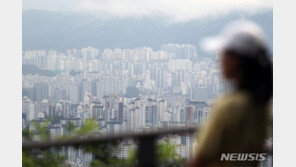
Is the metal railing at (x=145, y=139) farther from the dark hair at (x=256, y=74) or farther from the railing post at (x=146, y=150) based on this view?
the dark hair at (x=256, y=74)

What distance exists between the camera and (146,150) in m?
3.49

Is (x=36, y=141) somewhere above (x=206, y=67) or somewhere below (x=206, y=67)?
below

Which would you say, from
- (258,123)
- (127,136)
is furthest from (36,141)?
(258,123)

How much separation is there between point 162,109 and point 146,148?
333 mm

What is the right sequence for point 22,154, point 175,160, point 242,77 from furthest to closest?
1. point 175,160
2. point 22,154
3. point 242,77

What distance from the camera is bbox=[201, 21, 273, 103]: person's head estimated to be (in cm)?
190

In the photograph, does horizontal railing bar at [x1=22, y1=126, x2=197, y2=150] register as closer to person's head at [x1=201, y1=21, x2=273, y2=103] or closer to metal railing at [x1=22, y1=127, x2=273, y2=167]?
metal railing at [x1=22, y1=127, x2=273, y2=167]

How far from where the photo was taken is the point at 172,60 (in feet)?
12.2

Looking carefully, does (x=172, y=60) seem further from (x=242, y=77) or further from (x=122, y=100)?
(x=242, y=77)

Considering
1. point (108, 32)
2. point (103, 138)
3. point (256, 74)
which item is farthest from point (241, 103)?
point (108, 32)

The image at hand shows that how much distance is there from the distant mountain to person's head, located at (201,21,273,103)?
5.13 ft

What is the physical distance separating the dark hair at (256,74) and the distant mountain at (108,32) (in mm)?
1617

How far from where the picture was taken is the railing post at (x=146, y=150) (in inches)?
137

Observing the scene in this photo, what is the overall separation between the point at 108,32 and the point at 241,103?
76.4 inches
